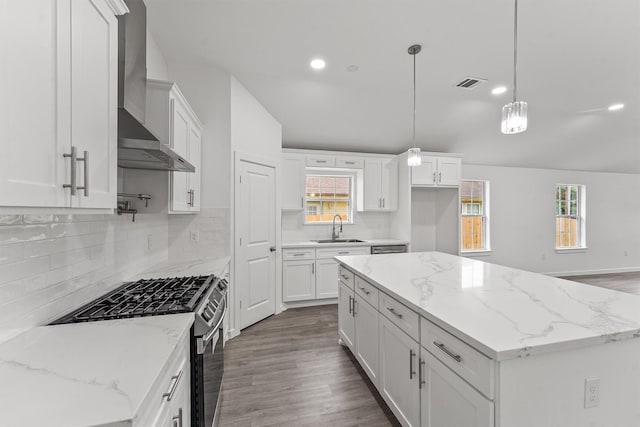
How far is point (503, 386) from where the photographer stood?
0.97 m

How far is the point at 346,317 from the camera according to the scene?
8.60 feet

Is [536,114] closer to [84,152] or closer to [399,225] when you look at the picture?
[399,225]

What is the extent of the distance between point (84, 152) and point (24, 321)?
0.83m

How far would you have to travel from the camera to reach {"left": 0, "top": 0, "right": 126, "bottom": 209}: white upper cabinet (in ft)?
2.25

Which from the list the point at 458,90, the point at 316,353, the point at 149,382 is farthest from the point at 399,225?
the point at 149,382

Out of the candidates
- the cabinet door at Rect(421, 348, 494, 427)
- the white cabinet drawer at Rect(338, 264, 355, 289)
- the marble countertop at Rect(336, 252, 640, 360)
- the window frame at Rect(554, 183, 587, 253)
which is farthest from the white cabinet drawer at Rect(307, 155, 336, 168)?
the window frame at Rect(554, 183, 587, 253)

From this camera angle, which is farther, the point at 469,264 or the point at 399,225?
the point at 399,225

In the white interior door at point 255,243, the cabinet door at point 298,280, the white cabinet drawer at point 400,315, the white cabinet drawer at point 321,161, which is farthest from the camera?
the white cabinet drawer at point 321,161

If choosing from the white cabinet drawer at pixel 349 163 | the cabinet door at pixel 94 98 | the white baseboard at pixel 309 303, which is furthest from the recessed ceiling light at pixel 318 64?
the white baseboard at pixel 309 303

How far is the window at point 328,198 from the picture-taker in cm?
473

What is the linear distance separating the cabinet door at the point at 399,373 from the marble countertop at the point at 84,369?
3.93ft

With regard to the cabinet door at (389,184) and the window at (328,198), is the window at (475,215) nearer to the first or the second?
the cabinet door at (389,184)

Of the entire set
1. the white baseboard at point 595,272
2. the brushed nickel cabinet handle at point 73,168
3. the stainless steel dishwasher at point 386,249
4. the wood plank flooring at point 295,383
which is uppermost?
the brushed nickel cabinet handle at point 73,168

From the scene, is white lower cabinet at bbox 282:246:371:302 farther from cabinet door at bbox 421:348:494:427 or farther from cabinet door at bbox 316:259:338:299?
cabinet door at bbox 421:348:494:427
